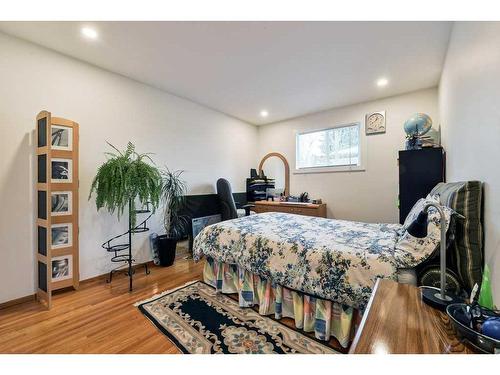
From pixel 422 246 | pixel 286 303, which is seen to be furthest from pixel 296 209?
pixel 422 246

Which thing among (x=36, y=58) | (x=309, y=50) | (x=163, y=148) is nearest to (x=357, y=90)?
(x=309, y=50)

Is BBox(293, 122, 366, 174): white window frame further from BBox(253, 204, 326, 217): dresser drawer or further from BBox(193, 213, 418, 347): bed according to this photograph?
BBox(193, 213, 418, 347): bed

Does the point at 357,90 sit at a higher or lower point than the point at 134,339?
higher

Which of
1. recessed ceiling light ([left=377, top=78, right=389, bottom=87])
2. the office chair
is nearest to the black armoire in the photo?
recessed ceiling light ([left=377, top=78, right=389, bottom=87])

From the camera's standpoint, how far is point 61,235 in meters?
2.21

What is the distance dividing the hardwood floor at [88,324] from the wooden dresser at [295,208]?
220 cm

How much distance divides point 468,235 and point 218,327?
68.4 inches

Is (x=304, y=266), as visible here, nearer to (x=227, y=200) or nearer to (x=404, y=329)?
(x=404, y=329)

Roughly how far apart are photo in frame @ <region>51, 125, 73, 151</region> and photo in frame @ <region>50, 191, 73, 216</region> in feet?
1.52

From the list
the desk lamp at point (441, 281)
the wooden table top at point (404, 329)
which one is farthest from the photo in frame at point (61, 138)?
the desk lamp at point (441, 281)

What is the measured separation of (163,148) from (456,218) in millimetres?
3237
